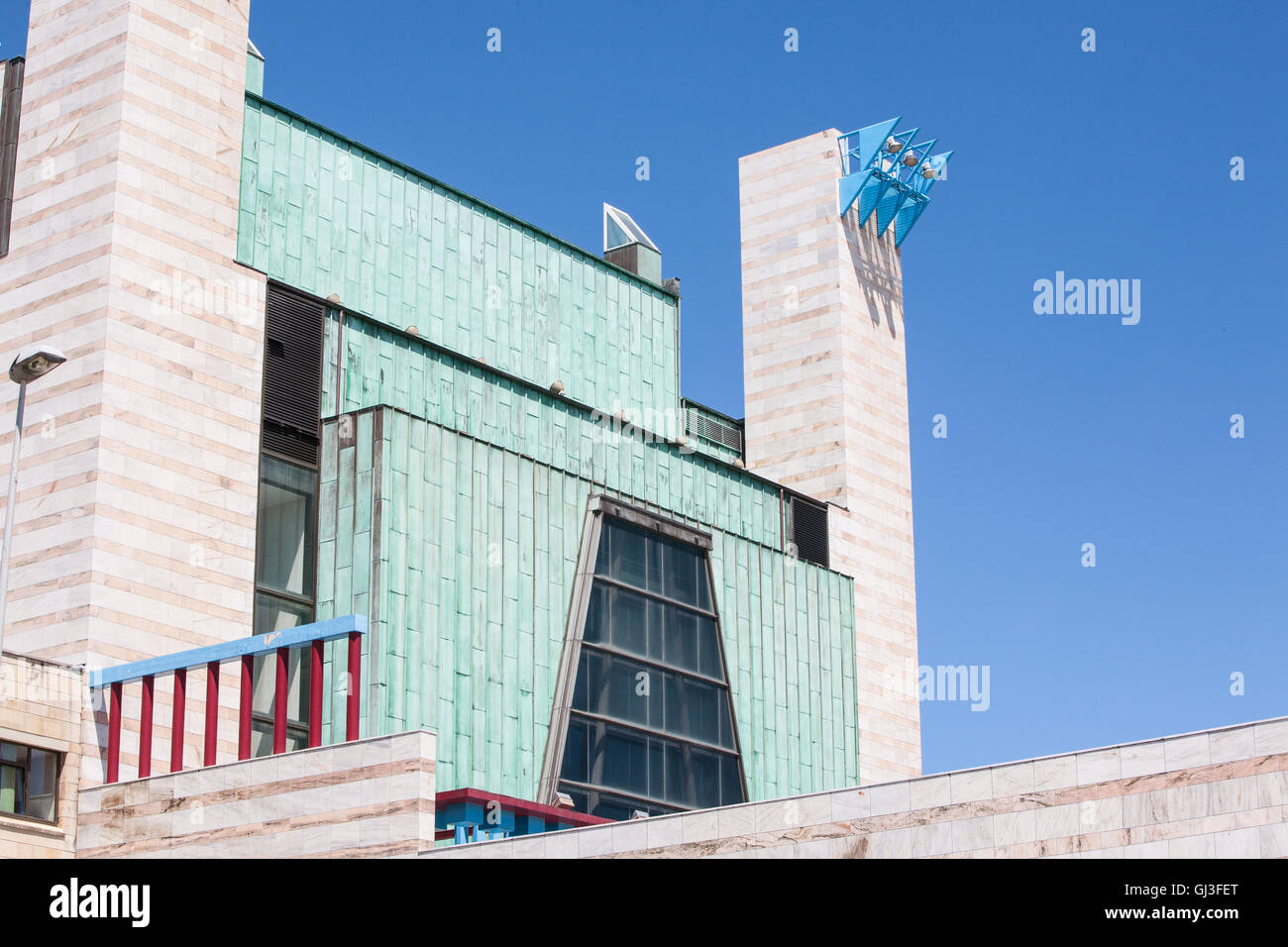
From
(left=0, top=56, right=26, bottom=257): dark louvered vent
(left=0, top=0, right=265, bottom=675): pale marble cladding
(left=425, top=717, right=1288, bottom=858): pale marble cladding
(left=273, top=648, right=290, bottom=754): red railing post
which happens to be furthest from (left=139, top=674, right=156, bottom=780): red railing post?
(left=0, top=56, right=26, bottom=257): dark louvered vent

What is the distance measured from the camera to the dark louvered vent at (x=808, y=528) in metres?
72.6

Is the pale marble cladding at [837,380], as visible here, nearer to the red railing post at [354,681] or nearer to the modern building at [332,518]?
the modern building at [332,518]

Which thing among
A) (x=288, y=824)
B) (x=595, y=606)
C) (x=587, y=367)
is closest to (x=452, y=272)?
(x=587, y=367)

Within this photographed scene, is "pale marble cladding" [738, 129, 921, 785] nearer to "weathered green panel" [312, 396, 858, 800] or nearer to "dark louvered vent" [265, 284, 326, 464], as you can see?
"weathered green panel" [312, 396, 858, 800]

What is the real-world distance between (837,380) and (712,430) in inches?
231

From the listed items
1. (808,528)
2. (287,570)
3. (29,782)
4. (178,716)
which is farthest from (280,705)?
(808,528)

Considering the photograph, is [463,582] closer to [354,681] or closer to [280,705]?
[354,681]

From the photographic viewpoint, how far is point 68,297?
52.6m

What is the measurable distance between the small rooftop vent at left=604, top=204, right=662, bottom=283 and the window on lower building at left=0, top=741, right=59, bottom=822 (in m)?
34.6

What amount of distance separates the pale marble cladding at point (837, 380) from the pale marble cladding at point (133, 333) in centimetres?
3011

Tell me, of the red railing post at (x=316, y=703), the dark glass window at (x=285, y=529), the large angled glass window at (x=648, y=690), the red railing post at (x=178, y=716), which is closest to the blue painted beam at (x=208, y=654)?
the red railing post at (x=178, y=716)

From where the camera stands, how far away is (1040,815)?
35156mm
